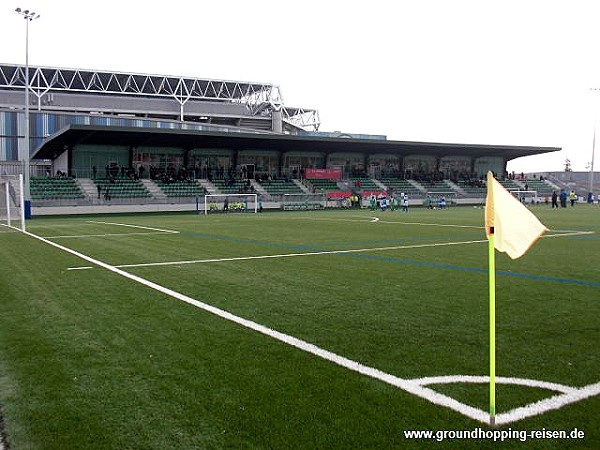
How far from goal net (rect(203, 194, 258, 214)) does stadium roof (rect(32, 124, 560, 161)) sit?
6.36m

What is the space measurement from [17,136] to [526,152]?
211ft

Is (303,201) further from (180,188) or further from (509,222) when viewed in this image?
(509,222)

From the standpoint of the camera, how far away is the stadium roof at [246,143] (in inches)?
1912

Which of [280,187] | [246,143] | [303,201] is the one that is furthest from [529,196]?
[246,143]

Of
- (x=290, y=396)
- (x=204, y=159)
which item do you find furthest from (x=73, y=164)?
(x=290, y=396)

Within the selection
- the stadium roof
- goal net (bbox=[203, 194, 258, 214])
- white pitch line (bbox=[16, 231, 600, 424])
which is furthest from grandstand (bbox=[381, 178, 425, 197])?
white pitch line (bbox=[16, 231, 600, 424])

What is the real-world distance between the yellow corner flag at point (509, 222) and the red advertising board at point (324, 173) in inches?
2364

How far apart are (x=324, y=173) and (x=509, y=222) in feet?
200

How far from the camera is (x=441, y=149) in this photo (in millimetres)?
69000

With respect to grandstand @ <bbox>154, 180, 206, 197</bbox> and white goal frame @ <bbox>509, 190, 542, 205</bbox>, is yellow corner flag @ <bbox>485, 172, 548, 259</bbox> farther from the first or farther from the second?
white goal frame @ <bbox>509, 190, 542, 205</bbox>

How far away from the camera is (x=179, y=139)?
54.1 metres

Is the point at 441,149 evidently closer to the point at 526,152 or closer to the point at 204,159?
the point at 526,152

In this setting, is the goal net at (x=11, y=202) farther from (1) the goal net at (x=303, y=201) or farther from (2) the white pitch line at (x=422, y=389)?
(2) the white pitch line at (x=422, y=389)

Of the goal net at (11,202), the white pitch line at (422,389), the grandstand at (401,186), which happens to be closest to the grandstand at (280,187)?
the grandstand at (401,186)
